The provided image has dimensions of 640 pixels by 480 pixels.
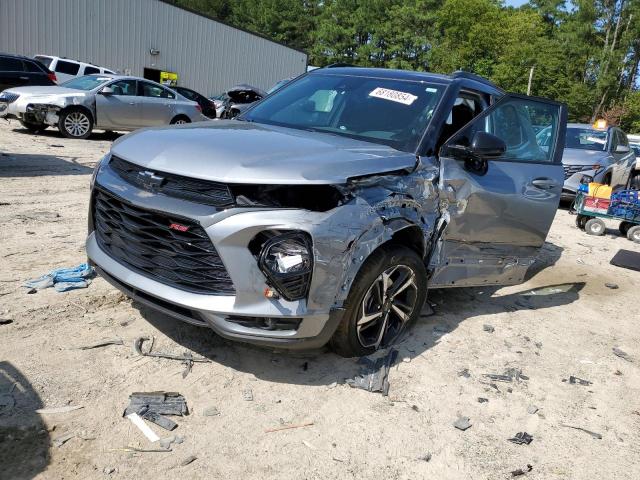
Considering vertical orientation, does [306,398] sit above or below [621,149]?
below

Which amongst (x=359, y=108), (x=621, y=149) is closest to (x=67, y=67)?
(x=621, y=149)

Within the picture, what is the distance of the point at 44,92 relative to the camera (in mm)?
12102

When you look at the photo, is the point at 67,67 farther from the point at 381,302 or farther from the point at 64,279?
the point at 381,302

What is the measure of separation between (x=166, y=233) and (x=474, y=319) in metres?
2.82

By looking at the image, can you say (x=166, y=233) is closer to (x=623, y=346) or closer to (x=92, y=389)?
(x=92, y=389)

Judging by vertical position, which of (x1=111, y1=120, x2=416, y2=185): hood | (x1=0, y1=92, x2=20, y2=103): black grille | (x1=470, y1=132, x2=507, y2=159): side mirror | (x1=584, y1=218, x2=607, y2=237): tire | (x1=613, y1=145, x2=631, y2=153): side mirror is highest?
(x1=470, y1=132, x2=507, y2=159): side mirror

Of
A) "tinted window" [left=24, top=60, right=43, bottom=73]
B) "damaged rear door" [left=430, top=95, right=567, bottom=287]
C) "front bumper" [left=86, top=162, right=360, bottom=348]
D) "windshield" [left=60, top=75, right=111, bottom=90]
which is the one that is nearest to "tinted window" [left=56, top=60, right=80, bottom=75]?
"tinted window" [left=24, top=60, right=43, bottom=73]

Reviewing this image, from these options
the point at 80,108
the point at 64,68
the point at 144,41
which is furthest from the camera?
the point at 144,41

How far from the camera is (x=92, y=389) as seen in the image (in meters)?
2.91

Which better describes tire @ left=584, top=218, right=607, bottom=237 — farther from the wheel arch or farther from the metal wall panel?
the metal wall panel

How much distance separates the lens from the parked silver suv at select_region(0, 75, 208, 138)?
1191 centimetres

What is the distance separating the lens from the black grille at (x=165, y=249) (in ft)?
9.20

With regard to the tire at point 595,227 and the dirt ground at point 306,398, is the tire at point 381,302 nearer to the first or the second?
the dirt ground at point 306,398

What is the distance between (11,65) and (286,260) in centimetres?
1377
